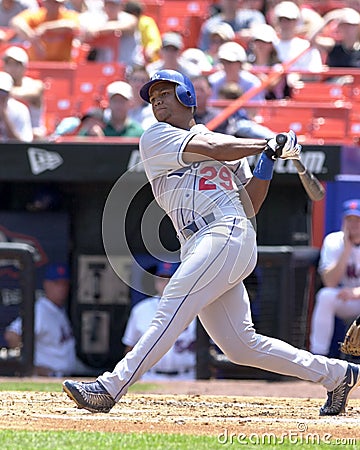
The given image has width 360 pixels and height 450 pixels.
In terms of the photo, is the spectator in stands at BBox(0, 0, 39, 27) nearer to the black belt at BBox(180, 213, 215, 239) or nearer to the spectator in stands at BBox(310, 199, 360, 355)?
the spectator in stands at BBox(310, 199, 360, 355)

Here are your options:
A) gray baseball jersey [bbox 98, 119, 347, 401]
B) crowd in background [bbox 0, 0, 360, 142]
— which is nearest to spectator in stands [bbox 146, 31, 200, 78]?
crowd in background [bbox 0, 0, 360, 142]

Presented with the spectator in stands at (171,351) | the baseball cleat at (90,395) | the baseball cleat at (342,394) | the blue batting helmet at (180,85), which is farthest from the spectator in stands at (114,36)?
the baseball cleat at (90,395)

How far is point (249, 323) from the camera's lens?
527cm

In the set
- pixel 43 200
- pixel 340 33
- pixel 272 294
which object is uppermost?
pixel 340 33

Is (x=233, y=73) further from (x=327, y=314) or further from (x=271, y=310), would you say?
(x=327, y=314)

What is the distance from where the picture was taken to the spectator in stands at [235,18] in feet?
40.1

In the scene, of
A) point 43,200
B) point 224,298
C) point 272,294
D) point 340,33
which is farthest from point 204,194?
point 340,33

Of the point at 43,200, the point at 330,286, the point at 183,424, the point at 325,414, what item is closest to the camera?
the point at 183,424

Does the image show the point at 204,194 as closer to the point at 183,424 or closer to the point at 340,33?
the point at 183,424

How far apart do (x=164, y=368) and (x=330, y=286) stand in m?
1.63

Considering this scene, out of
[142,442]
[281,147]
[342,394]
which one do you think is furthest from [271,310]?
[142,442]

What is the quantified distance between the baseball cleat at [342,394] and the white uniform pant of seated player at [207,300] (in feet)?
1.72

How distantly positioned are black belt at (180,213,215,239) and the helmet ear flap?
0.58 m

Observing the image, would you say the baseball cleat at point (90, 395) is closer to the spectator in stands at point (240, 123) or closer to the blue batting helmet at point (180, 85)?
the blue batting helmet at point (180, 85)
